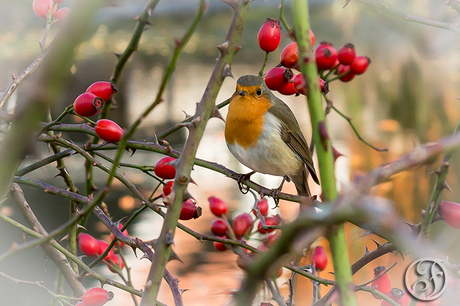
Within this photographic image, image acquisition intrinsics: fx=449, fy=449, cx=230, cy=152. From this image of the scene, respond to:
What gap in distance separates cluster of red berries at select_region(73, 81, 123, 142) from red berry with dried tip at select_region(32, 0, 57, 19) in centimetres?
27

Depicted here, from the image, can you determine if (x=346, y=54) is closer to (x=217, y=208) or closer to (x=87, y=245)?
(x=217, y=208)

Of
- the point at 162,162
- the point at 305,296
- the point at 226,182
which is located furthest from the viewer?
the point at 226,182

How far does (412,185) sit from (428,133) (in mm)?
266

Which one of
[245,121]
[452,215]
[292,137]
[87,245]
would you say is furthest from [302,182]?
[452,215]

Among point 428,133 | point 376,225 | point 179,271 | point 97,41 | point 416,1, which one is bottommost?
point 376,225

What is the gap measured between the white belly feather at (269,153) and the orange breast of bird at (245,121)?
0.4 inches

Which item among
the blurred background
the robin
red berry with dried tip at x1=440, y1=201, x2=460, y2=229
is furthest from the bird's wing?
red berry with dried tip at x1=440, y1=201, x2=460, y2=229

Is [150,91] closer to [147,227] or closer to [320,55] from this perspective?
[147,227]

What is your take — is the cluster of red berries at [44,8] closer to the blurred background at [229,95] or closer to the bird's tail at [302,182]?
the blurred background at [229,95]

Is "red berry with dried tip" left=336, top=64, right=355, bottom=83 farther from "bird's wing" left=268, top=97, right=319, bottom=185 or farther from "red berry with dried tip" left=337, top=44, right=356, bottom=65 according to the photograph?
"bird's wing" left=268, top=97, right=319, bottom=185

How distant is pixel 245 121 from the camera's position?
0.95m

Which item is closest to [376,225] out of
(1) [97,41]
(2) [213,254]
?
(2) [213,254]

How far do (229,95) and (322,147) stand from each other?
2566 millimetres

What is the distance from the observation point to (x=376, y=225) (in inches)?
4.1
